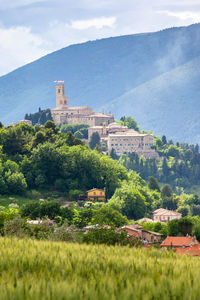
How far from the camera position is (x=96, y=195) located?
127375 mm

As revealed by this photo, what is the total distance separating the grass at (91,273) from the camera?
1838 cm

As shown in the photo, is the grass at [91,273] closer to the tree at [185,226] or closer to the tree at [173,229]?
the tree at [173,229]

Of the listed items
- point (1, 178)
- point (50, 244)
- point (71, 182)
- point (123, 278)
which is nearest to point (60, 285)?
point (123, 278)

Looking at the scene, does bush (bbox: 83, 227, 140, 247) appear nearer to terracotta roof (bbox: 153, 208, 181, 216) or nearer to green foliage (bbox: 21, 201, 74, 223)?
green foliage (bbox: 21, 201, 74, 223)

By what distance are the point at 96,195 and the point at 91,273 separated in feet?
348

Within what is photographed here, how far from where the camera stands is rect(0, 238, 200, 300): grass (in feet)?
60.3

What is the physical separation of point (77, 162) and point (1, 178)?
16630 mm

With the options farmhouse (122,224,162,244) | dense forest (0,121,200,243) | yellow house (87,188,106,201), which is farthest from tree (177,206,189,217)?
farmhouse (122,224,162,244)

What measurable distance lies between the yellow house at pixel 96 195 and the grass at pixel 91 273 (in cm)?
9723

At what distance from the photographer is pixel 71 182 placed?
5027 inches

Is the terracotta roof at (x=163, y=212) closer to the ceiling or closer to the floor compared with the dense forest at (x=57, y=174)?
closer to the floor

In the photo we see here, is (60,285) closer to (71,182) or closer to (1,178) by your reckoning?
(1,178)

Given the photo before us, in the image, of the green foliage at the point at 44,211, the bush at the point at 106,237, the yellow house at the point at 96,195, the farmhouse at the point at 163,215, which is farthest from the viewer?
the farmhouse at the point at 163,215

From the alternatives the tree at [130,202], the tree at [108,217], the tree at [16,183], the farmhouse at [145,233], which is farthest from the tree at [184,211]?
the farmhouse at [145,233]
